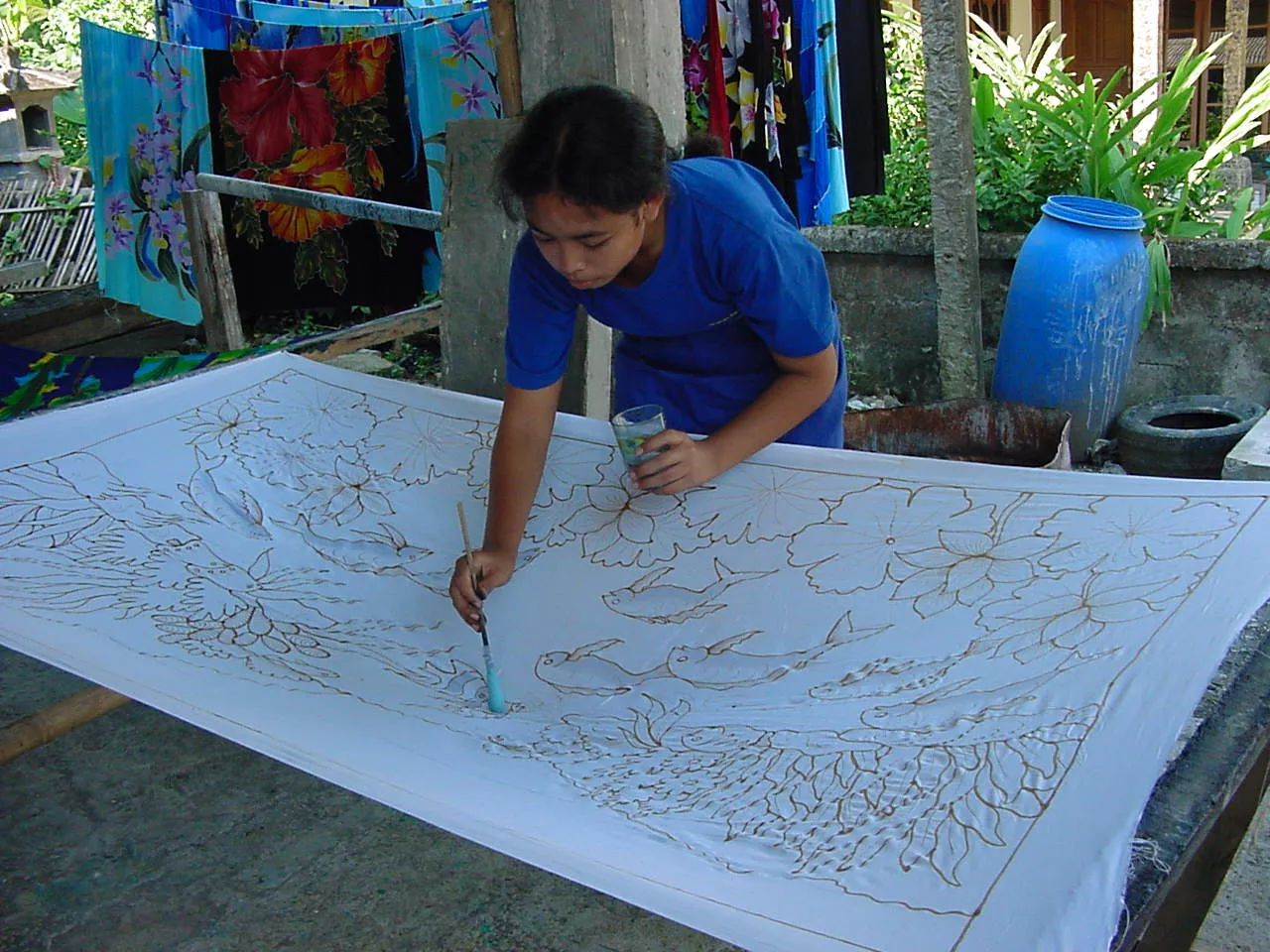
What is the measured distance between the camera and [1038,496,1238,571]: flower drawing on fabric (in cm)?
139

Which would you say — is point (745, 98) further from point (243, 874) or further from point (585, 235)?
point (243, 874)

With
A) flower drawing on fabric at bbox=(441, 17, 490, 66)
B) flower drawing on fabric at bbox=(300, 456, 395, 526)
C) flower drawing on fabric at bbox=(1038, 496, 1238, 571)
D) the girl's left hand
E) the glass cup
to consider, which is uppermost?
flower drawing on fabric at bbox=(441, 17, 490, 66)

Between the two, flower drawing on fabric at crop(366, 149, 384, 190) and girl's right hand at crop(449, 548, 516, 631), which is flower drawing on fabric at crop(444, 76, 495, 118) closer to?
flower drawing on fabric at crop(366, 149, 384, 190)

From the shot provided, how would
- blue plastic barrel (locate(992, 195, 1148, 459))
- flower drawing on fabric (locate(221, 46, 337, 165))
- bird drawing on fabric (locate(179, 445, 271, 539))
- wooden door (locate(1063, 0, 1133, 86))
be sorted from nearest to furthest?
bird drawing on fabric (locate(179, 445, 271, 539)), blue plastic barrel (locate(992, 195, 1148, 459)), flower drawing on fabric (locate(221, 46, 337, 165)), wooden door (locate(1063, 0, 1133, 86))

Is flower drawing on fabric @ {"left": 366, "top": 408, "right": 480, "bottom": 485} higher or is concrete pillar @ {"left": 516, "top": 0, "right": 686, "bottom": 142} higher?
concrete pillar @ {"left": 516, "top": 0, "right": 686, "bottom": 142}

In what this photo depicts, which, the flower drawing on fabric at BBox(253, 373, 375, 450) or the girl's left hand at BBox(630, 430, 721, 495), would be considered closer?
the girl's left hand at BBox(630, 430, 721, 495)

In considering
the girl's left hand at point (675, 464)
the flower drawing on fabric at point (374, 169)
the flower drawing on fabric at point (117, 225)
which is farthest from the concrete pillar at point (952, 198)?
the flower drawing on fabric at point (117, 225)

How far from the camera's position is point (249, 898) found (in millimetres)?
2068

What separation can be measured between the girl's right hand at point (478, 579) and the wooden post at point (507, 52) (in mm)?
1453

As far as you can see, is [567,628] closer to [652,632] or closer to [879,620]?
[652,632]

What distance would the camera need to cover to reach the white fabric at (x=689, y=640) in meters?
0.99

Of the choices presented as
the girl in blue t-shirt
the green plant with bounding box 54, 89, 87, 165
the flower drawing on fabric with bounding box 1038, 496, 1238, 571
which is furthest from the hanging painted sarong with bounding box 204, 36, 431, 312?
the green plant with bounding box 54, 89, 87, 165

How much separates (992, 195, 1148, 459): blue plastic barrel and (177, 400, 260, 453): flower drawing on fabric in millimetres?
2558

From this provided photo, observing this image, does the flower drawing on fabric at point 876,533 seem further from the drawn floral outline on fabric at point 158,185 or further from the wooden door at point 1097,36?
the wooden door at point 1097,36
